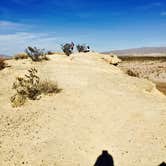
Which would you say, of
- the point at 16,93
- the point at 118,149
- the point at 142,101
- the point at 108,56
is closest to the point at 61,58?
the point at 108,56

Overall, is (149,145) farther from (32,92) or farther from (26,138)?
(32,92)

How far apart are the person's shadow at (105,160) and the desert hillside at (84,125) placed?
174 millimetres

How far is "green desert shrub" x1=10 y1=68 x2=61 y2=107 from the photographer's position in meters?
16.3

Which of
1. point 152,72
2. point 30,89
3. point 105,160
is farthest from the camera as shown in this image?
point 152,72

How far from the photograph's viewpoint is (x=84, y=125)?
13.3m

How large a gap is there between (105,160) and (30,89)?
7.72 meters

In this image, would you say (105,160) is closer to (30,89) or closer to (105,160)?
(105,160)

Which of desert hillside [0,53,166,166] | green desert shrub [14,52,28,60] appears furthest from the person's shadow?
green desert shrub [14,52,28,60]

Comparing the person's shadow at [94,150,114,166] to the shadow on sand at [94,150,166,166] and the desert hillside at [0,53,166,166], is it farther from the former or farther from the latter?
the desert hillside at [0,53,166,166]

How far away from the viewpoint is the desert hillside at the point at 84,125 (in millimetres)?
10945

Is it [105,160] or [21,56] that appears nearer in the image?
[105,160]

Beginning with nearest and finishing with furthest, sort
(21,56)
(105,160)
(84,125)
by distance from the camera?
(105,160)
(84,125)
(21,56)

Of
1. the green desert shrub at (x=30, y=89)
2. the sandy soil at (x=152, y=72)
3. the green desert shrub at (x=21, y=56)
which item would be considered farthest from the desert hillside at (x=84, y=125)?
the green desert shrub at (x=21, y=56)

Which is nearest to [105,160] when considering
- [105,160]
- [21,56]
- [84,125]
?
[105,160]
